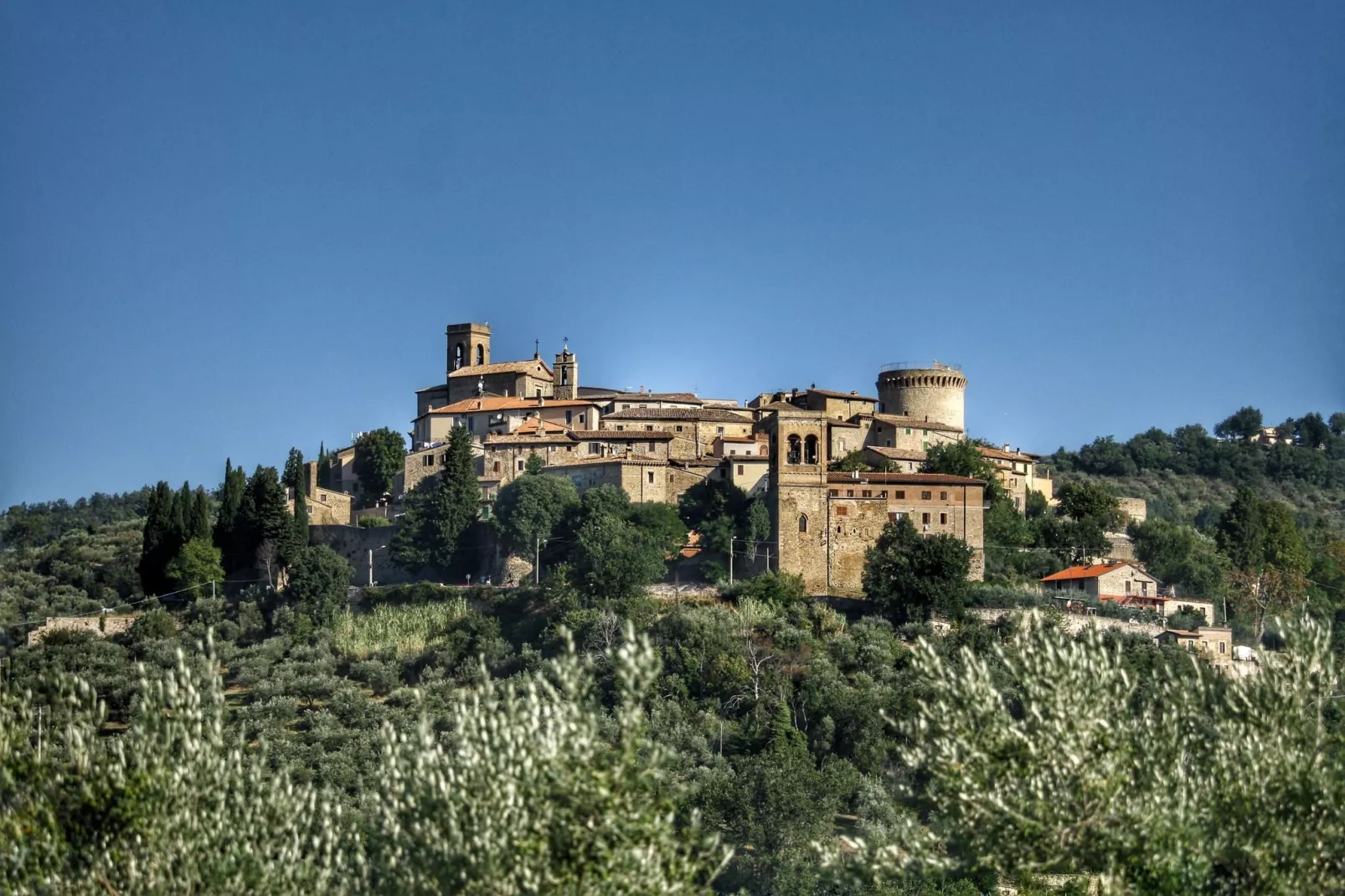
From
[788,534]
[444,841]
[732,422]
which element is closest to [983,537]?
[788,534]

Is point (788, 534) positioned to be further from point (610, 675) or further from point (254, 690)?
point (254, 690)

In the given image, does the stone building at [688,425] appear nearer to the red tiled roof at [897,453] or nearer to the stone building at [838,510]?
the red tiled roof at [897,453]

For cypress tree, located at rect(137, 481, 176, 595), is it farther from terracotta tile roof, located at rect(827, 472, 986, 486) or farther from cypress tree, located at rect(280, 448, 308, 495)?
terracotta tile roof, located at rect(827, 472, 986, 486)

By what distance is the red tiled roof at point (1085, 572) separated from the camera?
53.2 meters

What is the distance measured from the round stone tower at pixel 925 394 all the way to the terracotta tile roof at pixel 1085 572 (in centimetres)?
1559

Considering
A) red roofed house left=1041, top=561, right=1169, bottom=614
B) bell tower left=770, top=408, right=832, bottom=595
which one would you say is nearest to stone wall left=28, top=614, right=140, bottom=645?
bell tower left=770, top=408, right=832, bottom=595

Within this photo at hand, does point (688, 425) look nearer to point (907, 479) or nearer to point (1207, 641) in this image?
point (907, 479)

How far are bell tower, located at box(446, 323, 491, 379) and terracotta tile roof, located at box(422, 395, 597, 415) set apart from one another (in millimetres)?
8225

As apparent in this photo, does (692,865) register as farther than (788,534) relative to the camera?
No

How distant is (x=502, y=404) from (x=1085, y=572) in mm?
23468

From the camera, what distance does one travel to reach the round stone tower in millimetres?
70125

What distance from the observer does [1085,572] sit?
53812mm

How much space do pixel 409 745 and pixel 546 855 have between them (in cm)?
319

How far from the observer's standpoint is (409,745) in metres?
18.9
